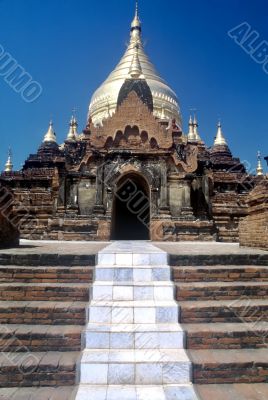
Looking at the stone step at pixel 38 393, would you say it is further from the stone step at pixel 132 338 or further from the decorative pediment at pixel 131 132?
the decorative pediment at pixel 131 132

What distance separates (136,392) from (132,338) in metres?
0.75

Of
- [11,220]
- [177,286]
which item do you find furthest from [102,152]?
[177,286]

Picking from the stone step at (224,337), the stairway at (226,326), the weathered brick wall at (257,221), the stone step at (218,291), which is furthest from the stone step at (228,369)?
the weathered brick wall at (257,221)

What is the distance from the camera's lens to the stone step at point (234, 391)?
3.70 meters

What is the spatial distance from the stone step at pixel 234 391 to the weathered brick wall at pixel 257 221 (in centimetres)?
403

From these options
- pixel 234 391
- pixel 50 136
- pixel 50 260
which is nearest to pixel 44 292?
pixel 50 260

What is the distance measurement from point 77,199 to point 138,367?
38.4ft

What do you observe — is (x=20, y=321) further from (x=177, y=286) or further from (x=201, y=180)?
(x=201, y=180)

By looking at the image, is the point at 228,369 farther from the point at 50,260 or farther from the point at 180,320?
the point at 50,260

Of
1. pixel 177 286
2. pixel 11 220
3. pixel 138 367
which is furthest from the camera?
pixel 11 220

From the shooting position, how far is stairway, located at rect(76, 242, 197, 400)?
3887 mm

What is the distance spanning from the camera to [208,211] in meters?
17.8

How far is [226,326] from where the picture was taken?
15.2 feet

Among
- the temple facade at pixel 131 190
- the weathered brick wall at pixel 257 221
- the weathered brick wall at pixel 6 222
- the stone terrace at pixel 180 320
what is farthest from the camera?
the temple facade at pixel 131 190
